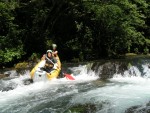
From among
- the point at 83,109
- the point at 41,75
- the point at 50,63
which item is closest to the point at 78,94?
the point at 83,109

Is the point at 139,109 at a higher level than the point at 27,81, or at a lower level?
lower

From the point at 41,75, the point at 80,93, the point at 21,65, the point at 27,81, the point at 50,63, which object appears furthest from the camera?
the point at 21,65

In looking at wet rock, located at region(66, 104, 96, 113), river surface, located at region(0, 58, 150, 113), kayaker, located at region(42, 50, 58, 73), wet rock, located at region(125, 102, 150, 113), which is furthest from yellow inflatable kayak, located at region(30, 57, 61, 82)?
wet rock, located at region(125, 102, 150, 113)

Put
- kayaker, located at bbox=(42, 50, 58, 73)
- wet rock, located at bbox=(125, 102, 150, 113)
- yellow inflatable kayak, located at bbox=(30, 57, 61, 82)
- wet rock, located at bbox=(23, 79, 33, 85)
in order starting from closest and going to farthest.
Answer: wet rock, located at bbox=(125, 102, 150, 113), yellow inflatable kayak, located at bbox=(30, 57, 61, 82), wet rock, located at bbox=(23, 79, 33, 85), kayaker, located at bbox=(42, 50, 58, 73)

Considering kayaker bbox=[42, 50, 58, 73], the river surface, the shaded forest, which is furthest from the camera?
the shaded forest

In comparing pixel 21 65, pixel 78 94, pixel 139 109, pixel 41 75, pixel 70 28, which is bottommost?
pixel 139 109

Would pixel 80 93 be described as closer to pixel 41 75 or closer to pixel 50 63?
pixel 41 75

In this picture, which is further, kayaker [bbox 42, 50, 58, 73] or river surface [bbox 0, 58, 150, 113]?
kayaker [bbox 42, 50, 58, 73]

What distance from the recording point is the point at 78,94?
10.9 m

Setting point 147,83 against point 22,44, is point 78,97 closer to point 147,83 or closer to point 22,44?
point 147,83

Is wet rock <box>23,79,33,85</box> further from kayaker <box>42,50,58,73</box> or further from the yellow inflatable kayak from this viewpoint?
kayaker <box>42,50,58,73</box>

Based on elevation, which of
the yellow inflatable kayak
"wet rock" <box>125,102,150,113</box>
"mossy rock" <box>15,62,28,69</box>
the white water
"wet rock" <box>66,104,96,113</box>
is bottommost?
"wet rock" <box>125,102,150,113</box>

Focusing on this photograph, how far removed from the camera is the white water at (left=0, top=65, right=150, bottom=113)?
9.38 meters

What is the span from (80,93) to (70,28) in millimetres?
9684
